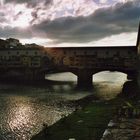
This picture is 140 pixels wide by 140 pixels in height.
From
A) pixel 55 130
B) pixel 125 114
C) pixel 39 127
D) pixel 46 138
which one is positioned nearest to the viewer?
pixel 46 138

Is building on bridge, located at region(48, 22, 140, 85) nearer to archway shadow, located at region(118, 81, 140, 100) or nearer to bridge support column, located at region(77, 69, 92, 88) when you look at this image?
bridge support column, located at region(77, 69, 92, 88)

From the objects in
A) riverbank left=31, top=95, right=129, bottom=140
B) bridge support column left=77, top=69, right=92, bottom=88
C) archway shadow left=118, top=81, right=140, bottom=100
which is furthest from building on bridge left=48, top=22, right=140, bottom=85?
riverbank left=31, top=95, right=129, bottom=140

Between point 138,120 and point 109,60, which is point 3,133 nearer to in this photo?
point 138,120

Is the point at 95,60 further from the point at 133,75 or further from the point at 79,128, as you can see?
the point at 79,128

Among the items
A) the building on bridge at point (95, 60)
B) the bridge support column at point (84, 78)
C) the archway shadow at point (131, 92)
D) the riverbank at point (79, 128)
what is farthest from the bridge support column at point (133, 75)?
the riverbank at point (79, 128)

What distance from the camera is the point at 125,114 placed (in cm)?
3609

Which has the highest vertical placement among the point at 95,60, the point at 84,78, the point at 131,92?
the point at 95,60

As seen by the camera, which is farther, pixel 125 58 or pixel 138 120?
pixel 125 58

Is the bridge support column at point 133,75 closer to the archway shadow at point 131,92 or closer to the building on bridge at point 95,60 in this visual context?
the building on bridge at point 95,60

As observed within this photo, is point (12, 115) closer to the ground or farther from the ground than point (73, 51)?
closer to the ground

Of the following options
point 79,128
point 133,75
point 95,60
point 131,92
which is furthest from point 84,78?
point 79,128

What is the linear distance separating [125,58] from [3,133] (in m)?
83.4

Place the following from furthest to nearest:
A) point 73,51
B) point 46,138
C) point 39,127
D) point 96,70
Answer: point 73,51 < point 96,70 < point 39,127 < point 46,138

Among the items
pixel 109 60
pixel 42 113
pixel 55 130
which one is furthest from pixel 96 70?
pixel 55 130
